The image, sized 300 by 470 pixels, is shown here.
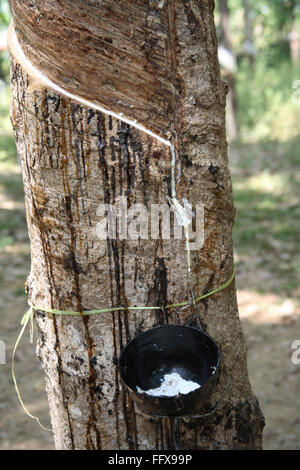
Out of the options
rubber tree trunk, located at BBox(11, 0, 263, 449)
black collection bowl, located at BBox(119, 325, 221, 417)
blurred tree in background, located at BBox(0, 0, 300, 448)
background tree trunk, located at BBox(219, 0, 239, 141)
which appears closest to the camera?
rubber tree trunk, located at BBox(11, 0, 263, 449)

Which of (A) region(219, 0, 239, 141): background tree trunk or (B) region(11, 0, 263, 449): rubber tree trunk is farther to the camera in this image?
(A) region(219, 0, 239, 141): background tree trunk

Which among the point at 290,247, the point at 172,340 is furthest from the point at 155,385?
the point at 290,247

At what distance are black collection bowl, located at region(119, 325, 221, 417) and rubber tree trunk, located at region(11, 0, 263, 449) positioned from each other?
7 cm

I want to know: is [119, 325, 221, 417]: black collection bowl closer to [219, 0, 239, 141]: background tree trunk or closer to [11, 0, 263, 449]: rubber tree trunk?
[11, 0, 263, 449]: rubber tree trunk

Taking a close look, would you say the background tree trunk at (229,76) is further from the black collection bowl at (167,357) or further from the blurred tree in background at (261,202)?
the black collection bowl at (167,357)

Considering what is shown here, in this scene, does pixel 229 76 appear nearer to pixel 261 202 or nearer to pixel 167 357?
pixel 261 202

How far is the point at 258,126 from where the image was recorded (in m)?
10.9

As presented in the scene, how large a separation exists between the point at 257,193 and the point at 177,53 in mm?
5984

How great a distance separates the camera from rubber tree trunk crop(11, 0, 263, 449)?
157 centimetres

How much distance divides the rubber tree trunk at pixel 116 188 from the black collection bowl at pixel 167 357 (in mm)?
67

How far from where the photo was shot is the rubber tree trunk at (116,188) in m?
1.57

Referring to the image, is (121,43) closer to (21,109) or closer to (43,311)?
(21,109)

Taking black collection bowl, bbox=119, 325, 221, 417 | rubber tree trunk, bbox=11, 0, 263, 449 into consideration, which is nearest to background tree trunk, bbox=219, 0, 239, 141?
rubber tree trunk, bbox=11, 0, 263, 449

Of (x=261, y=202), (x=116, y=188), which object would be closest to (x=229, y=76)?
(x=261, y=202)
